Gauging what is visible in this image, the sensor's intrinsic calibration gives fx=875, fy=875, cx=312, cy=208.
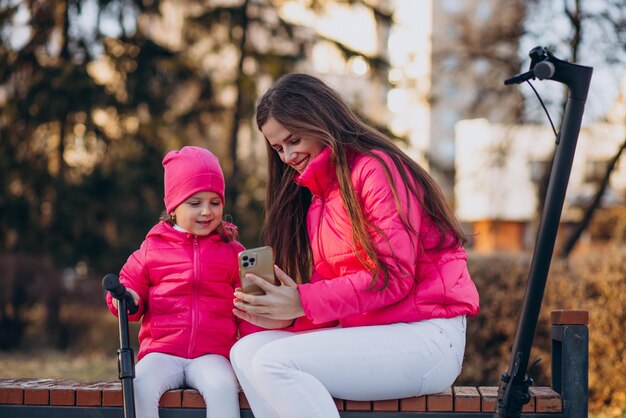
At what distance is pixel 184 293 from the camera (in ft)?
11.8

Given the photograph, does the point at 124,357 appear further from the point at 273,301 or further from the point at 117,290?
the point at 273,301

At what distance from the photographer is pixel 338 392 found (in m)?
3.03

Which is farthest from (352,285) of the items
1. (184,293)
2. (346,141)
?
(184,293)

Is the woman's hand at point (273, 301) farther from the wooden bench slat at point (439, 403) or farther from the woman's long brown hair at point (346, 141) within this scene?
the wooden bench slat at point (439, 403)

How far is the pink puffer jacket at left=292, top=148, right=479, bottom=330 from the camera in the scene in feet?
9.84

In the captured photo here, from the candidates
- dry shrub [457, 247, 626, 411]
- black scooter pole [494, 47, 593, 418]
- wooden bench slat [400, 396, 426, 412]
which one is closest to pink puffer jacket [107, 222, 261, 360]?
wooden bench slat [400, 396, 426, 412]

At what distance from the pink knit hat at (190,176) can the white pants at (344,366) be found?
0.82 m

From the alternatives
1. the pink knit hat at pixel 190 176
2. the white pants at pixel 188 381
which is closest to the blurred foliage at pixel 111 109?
the pink knit hat at pixel 190 176

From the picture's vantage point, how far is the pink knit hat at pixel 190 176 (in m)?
3.67

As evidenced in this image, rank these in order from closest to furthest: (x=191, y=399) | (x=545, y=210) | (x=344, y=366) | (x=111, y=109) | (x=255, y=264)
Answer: (x=545, y=210), (x=344, y=366), (x=255, y=264), (x=191, y=399), (x=111, y=109)

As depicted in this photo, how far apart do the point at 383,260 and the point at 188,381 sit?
3.20ft

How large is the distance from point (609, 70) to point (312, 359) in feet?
35.2

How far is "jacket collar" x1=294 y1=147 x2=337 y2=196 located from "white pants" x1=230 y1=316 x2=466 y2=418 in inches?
23.0

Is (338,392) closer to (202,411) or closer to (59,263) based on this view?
(202,411)
